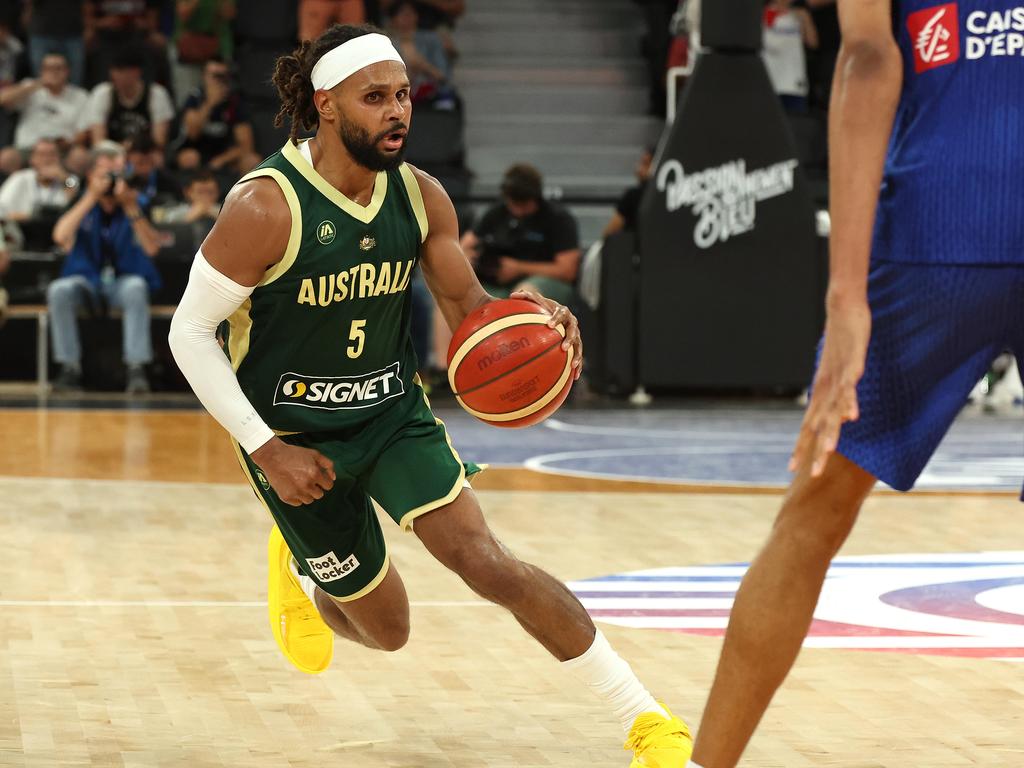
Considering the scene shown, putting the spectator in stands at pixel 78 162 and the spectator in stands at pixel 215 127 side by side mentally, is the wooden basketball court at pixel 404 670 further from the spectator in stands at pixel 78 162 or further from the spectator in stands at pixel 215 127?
the spectator in stands at pixel 215 127

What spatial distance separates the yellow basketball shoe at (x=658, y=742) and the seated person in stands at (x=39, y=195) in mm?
10661

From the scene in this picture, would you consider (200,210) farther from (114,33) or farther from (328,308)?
(328,308)

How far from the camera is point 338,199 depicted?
402cm

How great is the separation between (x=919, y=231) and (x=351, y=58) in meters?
1.64

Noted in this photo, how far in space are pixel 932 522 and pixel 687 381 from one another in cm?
540

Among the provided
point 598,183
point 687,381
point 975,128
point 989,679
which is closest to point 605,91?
point 598,183

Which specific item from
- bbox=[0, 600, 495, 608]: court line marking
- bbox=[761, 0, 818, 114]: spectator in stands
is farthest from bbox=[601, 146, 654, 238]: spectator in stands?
bbox=[0, 600, 495, 608]: court line marking

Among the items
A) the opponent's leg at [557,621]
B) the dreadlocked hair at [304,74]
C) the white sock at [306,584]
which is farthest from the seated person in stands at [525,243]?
the opponent's leg at [557,621]

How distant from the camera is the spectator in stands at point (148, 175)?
13.7 m

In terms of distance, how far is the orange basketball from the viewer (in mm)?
3975

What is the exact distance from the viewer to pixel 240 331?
4082 mm

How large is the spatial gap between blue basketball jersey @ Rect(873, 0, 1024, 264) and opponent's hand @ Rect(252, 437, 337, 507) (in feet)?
5.08

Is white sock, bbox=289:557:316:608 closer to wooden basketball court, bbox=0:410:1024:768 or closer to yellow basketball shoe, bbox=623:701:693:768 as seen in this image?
wooden basketball court, bbox=0:410:1024:768

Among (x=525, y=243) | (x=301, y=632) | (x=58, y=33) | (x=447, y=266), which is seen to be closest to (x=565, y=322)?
(x=447, y=266)
